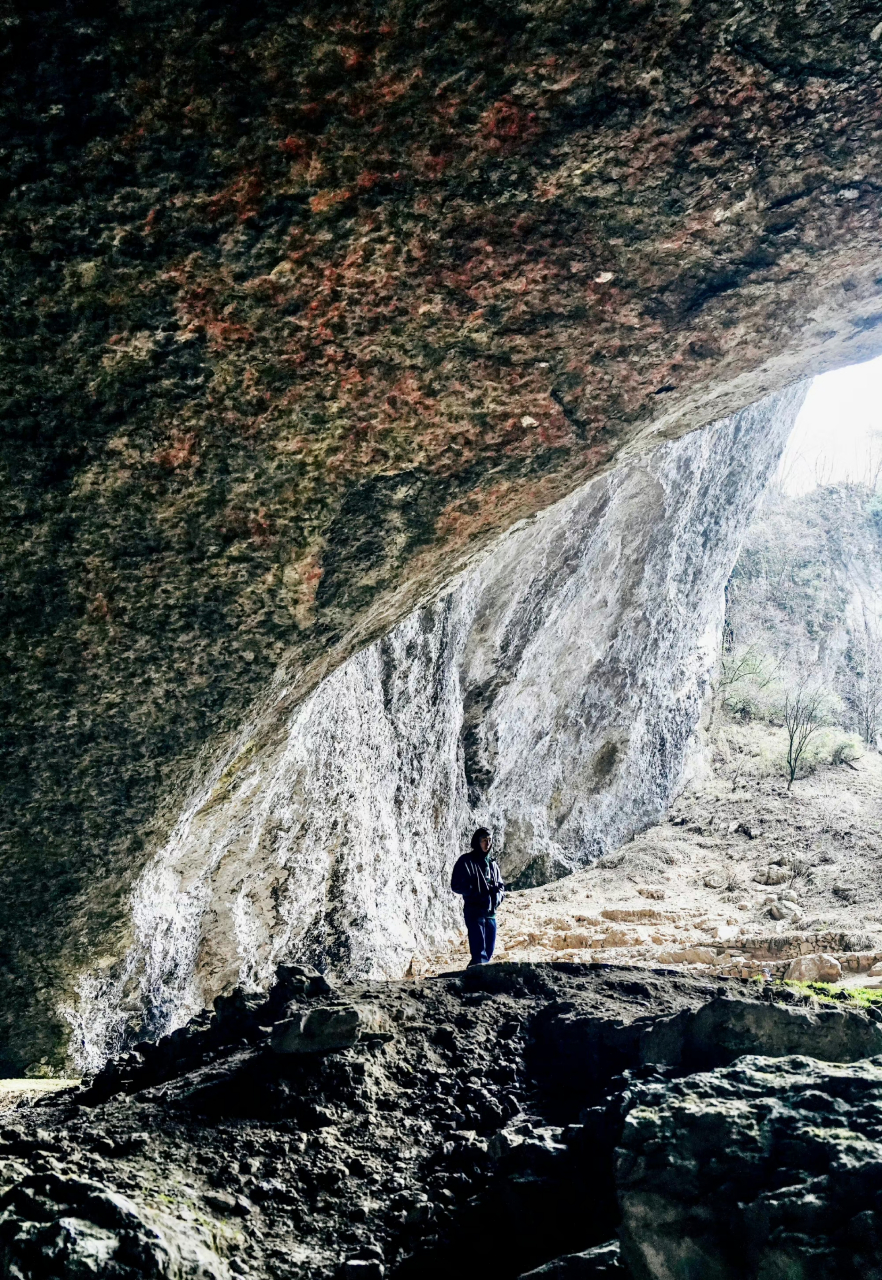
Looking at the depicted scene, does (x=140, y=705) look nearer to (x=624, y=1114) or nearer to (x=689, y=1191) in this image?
(x=624, y=1114)

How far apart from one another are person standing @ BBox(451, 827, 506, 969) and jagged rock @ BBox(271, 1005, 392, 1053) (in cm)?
329

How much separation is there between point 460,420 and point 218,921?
14.7ft

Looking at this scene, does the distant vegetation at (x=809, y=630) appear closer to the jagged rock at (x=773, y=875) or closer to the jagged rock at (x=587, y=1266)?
the jagged rock at (x=773, y=875)

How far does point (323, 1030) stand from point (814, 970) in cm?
486

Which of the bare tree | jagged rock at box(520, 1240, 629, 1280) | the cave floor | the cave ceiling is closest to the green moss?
the cave floor

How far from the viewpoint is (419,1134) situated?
4.09 meters

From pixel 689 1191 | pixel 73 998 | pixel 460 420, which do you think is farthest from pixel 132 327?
pixel 73 998

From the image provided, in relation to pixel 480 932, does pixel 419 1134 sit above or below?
below

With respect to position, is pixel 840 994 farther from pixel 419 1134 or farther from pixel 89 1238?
pixel 89 1238

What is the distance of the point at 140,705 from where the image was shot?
17.7ft

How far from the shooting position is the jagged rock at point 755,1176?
8.26ft

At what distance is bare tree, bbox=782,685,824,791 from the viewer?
64.8 ft

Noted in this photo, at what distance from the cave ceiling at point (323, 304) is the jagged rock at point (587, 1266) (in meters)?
3.39

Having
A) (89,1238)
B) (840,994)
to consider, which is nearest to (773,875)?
(840,994)
